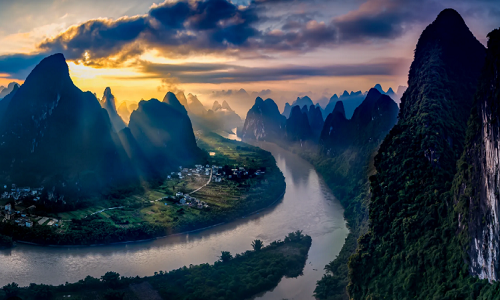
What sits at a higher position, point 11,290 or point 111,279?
point 11,290

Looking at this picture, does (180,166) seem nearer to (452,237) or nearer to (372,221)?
(372,221)

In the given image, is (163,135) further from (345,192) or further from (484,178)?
(484,178)

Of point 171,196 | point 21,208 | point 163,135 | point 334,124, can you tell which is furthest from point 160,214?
point 334,124

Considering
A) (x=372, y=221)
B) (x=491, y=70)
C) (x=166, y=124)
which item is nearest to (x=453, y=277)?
(x=372, y=221)

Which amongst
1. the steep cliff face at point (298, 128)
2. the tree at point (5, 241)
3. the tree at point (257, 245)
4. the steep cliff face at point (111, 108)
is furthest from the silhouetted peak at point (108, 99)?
the tree at point (257, 245)

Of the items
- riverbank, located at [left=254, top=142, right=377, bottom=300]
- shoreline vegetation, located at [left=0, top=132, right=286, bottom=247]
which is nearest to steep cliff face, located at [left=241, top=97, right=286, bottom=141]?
riverbank, located at [left=254, top=142, right=377, bottom=300]

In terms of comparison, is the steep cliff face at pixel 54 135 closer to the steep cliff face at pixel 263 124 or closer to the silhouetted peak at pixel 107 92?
the silhouetted peak at pixel 107 92
